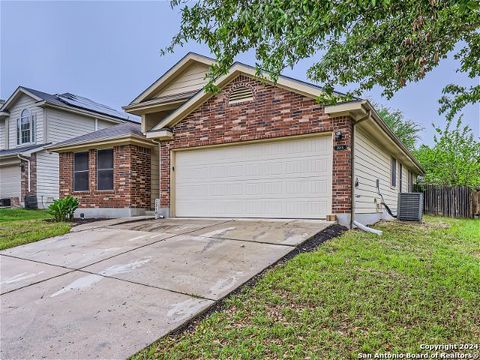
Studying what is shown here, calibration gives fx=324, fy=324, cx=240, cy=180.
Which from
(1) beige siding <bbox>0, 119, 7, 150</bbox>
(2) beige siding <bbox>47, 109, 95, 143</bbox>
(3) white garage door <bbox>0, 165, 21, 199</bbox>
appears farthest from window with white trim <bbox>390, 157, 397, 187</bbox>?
(1) beige siding <bbox>0, 119, 7, 150</bbox>

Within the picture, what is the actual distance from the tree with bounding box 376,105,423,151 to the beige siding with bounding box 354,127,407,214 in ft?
64.2

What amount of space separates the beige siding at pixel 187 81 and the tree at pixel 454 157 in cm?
1424

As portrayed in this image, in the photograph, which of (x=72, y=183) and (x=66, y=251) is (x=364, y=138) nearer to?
(x=66, y=251)

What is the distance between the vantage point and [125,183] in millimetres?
11102

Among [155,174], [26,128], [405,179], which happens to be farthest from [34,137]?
[405,179]

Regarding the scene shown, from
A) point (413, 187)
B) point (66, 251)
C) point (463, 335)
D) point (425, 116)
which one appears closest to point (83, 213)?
point (66, 251)

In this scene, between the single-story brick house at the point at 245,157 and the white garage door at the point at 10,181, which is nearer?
the single-story brick house at the point at 245,157

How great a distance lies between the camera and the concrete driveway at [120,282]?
2.97 meters

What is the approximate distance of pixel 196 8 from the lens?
388 centimetres

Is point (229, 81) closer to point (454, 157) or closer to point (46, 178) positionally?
point (46, 178)

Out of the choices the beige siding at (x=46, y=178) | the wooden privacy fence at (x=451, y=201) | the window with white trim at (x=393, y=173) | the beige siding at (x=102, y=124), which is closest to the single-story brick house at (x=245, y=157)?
the window with white trim at (x=393, y=173)

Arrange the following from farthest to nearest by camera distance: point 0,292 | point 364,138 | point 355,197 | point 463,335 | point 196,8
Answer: point 364,138
point 355,197
point 0,292
point 196,8
point 463,335

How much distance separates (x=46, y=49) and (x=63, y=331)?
1649 inches

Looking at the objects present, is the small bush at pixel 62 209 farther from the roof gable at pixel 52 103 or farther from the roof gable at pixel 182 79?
the roof gable at pixel 52 103
